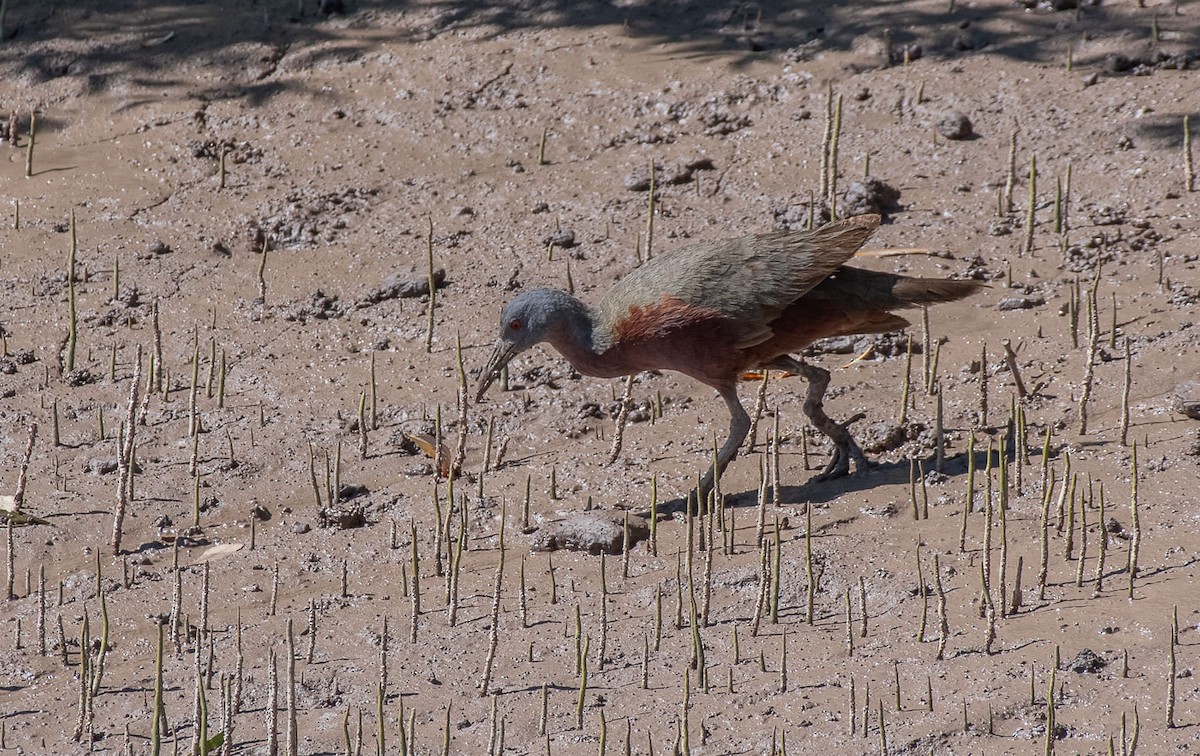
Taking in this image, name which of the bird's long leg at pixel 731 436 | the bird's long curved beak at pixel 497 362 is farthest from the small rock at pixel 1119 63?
the bird's long curved beak at pixel 497 362

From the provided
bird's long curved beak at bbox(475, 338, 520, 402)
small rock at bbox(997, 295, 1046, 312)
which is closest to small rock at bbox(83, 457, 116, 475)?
bird's long curved beak at bbox(475, 338, 520, 402)

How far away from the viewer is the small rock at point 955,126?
9.96 metres

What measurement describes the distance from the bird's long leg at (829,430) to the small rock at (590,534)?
1027 mm

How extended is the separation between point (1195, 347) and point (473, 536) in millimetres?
3772

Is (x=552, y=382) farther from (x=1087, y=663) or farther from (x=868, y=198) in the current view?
(x=1087, y=663)

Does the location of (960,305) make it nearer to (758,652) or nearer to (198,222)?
(758,652)

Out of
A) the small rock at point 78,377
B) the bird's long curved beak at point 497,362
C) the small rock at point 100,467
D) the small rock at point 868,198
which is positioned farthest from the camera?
the small rock at point 868,198

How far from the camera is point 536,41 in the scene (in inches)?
454

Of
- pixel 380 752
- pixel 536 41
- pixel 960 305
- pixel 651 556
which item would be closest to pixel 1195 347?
pixel 960 305

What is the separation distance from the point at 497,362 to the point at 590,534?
128 centimetres

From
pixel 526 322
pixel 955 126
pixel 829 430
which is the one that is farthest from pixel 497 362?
pixel 955 126

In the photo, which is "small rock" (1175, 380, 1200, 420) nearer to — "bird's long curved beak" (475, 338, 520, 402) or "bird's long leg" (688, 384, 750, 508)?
"bird's long leg" (688, 384, 750, 508)

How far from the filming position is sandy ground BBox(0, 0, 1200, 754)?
18.8ft

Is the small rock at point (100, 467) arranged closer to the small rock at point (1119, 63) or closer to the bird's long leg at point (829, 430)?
the bird's long leg at point (829, 430)
